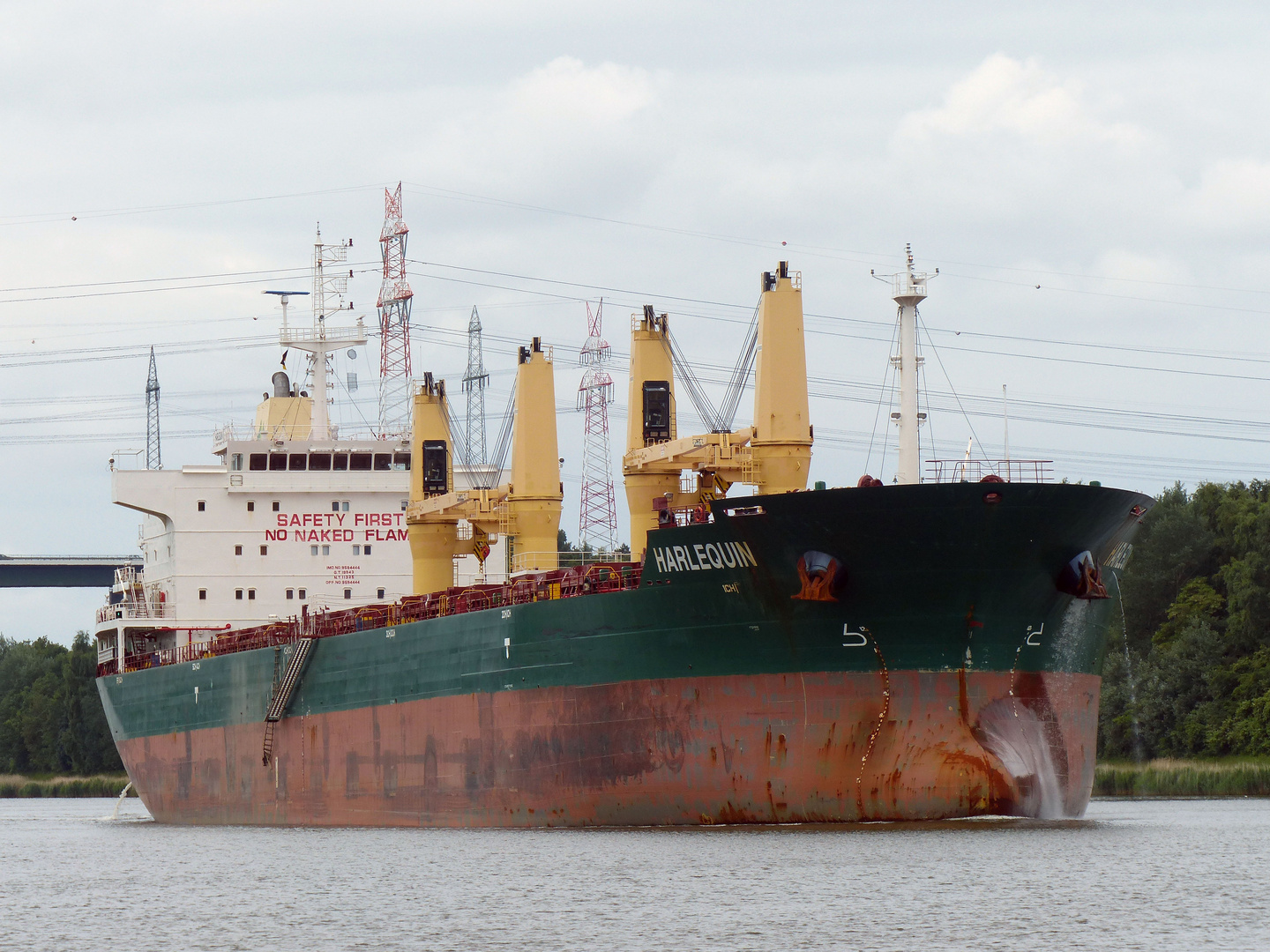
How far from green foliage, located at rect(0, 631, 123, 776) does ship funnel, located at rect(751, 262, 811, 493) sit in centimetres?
5719

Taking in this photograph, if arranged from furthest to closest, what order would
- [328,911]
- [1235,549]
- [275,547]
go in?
1. [1235,549]
2. [275,547]
3. [328,911]

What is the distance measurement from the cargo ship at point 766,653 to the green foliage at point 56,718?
172ft

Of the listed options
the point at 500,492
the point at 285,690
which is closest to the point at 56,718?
the point at 285,690

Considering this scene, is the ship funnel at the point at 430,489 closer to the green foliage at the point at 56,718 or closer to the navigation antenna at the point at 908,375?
the navigation antenna at the point at 908,375

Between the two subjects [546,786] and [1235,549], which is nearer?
[546,786]

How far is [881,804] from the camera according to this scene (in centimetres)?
2508

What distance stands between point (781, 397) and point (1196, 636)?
2592 centimetres

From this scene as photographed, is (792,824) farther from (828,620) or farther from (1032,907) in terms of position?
(1032,907)

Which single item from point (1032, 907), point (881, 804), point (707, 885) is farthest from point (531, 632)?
point (1032, 907)

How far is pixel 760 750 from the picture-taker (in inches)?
1005

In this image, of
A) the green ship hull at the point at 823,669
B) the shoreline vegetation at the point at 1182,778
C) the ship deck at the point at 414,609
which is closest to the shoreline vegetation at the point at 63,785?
the ship deck at the point at 414,609

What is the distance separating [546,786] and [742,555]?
5.51m

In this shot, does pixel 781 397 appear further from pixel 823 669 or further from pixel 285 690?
pixel 285 690

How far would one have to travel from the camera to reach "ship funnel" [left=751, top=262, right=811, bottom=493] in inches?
1107
